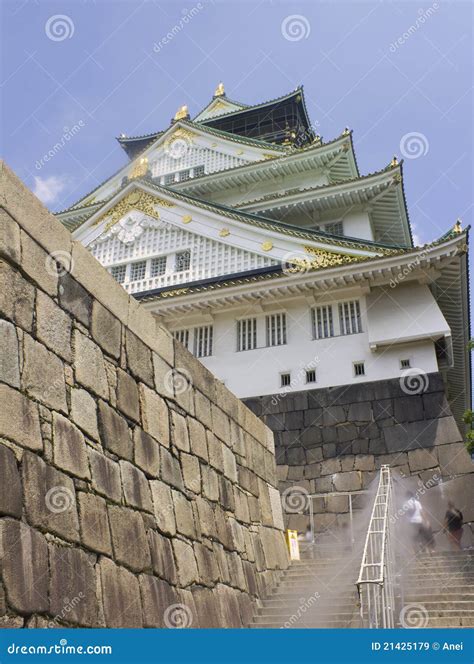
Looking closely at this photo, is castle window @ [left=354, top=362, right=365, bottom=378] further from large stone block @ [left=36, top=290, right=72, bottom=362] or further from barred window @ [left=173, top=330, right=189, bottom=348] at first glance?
large stone block @ [left=36, top=290, right=72, bottom=362]

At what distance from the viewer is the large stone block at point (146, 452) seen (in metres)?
5.29

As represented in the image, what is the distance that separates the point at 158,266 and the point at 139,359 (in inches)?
519

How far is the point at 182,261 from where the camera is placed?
18281 mm

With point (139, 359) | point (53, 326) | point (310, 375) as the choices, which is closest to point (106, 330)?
point (139, 359)

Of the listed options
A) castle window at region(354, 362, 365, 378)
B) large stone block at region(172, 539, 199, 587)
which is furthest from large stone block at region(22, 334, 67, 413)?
castle window at region(354, 362, 365, 378)

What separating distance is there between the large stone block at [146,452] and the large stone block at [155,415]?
0.08m

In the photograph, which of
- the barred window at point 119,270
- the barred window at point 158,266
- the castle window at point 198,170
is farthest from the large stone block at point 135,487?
the castle window at point 198,170

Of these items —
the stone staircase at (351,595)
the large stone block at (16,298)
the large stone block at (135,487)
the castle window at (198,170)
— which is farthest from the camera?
the castle window at (198,170)

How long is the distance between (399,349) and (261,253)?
15.3ft

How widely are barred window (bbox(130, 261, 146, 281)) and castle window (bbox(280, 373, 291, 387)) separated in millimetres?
5954

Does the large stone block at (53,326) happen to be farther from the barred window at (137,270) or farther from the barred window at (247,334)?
the barred window at (137,270)

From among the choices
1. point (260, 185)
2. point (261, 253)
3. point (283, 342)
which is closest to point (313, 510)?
point (283, 342)

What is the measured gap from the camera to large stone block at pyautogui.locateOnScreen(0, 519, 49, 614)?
11.5 feet

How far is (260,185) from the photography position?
931 inches
